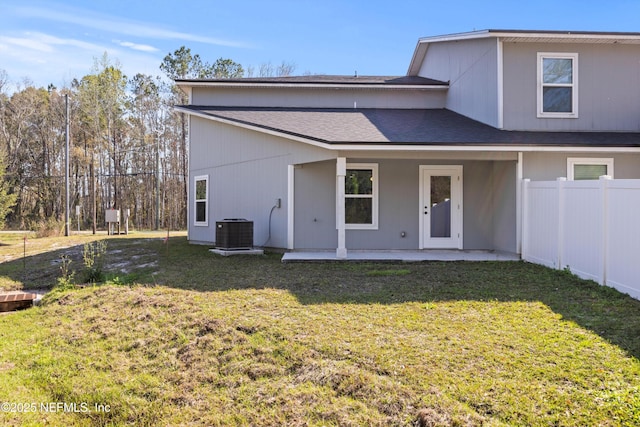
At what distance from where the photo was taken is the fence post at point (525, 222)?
9.10 meters

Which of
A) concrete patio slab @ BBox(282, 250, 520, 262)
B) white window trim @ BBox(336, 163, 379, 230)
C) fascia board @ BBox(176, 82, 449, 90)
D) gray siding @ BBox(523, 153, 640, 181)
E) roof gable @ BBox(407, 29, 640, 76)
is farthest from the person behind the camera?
fascia board @ BBox(176, 82, 449, 90)

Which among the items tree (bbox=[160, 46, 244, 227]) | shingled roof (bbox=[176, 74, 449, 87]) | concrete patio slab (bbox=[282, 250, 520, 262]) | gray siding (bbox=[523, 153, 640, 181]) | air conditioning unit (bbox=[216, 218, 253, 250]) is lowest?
concrete patio slab (bbox=[282, 250, 520, 262])

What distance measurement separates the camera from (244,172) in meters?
11.8

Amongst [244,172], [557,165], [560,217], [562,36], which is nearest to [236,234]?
[244,172]

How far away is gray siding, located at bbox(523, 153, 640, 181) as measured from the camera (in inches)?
375

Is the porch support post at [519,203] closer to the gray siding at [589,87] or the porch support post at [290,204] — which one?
the gray siding at [589,87]

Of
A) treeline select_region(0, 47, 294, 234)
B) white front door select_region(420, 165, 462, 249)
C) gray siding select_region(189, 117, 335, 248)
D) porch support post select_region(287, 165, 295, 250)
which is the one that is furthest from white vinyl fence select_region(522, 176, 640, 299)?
treeline select_region(0, 47, 294, 234)

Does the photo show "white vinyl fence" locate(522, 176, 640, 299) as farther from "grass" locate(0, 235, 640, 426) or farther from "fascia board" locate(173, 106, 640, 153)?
"fascia board" locate(173, 106, 640, 153)

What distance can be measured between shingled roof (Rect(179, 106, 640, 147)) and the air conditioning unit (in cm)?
233

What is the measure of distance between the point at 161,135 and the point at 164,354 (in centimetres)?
2702

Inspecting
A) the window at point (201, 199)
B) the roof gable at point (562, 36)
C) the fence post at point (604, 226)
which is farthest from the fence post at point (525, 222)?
the window at point (201, 199)

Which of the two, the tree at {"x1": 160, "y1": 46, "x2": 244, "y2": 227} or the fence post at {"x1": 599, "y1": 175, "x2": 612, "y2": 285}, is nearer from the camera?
the fence post at {"x1": 599, "y1": 175, "x2": 612, "y2": 285}

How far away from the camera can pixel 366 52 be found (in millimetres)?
25797

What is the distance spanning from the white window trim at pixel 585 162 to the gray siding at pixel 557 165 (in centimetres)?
7
